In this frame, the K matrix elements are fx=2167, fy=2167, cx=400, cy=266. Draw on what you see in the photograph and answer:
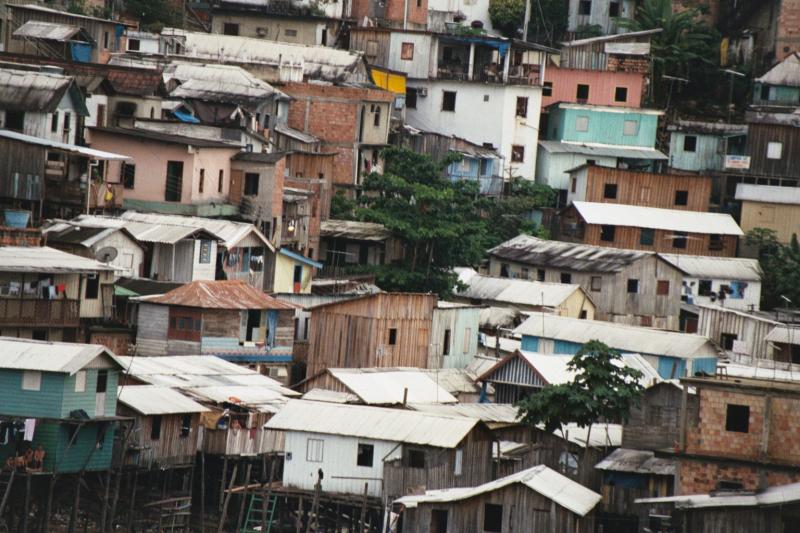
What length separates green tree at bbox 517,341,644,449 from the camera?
2245 inches

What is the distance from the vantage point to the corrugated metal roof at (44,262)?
60.2 metres

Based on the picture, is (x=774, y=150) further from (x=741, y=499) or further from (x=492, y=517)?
(x=741, y=499)

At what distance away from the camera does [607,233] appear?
3339 inches

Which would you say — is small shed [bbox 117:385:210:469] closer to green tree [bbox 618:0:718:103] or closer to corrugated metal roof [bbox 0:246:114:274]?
corrugated metal roof [bbox 0:246:114:274]

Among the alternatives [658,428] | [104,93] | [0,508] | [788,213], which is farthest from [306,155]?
[0,508]

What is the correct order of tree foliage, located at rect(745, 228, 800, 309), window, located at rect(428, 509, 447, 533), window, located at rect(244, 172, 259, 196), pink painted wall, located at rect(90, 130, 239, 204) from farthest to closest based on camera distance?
tree foliage, located at rect(745, 228, 800, 309) < window, located at rect(244, 172, 259, 196) < pink painted wall, located at rect(90, 130, 239, 204) < window, located at rect(428, 509, 447, 533)

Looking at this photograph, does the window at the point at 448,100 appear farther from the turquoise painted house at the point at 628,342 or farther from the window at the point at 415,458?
the window at the point at 415,458

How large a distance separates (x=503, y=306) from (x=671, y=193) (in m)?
12.4

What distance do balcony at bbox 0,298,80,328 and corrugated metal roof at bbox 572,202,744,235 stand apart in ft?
93.4

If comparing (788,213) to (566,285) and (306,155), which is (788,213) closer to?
(566,285)

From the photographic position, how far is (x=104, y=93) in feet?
253

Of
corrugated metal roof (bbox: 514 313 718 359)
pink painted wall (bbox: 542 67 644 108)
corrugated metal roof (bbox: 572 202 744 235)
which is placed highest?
pink painted wall (bbox: 542 67 644 108)

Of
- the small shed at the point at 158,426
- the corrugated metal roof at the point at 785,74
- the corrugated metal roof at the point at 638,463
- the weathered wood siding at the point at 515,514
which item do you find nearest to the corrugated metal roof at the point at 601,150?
the corrugated metal roof at the point at 785,74

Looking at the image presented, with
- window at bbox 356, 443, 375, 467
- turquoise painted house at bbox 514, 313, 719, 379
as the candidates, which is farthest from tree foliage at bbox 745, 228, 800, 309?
window at bbox 356, 443, 375, 467
